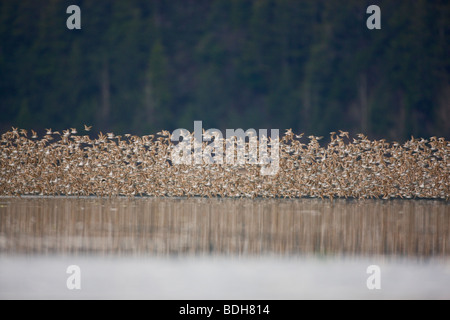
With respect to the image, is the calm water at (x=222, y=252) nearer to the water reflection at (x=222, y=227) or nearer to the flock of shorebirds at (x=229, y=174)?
the water reflection at (x=222, y=227)

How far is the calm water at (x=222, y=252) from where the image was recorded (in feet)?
11.6

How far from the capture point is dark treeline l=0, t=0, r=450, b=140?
51.4 feet

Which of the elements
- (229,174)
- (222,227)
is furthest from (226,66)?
(222,227)

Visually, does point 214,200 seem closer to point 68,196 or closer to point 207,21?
point 68,196

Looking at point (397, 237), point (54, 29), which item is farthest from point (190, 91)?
point (397, 237)

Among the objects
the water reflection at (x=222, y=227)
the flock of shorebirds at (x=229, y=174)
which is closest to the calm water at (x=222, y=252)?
the water reflection at (x=222, y=227)

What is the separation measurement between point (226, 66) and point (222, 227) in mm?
10101

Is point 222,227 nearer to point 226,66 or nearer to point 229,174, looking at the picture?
point 229,174

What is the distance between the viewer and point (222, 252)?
4.75 metres

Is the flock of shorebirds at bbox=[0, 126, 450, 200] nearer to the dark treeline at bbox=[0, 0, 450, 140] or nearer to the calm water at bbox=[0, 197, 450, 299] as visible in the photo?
the calm water at bbox=[0, 197, 450, 299]

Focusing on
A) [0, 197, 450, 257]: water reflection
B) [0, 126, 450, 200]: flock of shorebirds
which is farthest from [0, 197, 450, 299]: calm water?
[0, 126, 450, 200]: flock of shorebirds

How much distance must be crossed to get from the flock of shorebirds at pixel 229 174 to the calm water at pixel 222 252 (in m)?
1.74

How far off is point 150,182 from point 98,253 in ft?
18.0

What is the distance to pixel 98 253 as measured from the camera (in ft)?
15.2
